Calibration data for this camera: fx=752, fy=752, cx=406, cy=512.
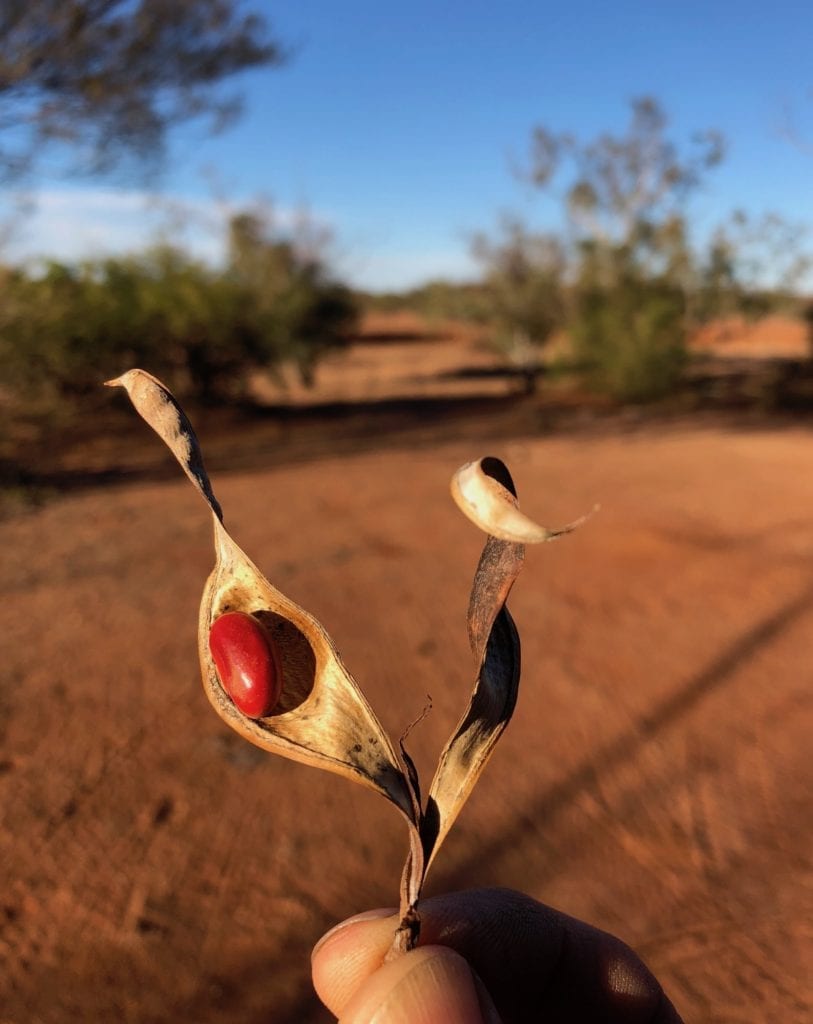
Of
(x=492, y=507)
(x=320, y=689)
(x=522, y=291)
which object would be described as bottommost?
(x=522, y=291)

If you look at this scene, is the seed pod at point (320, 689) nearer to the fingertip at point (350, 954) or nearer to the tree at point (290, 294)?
the fingertip at point (350, 954)

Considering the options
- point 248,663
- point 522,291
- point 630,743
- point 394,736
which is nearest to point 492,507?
point 248,663

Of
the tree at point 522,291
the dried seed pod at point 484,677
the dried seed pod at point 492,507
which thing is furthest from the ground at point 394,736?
the tree at point 522,291

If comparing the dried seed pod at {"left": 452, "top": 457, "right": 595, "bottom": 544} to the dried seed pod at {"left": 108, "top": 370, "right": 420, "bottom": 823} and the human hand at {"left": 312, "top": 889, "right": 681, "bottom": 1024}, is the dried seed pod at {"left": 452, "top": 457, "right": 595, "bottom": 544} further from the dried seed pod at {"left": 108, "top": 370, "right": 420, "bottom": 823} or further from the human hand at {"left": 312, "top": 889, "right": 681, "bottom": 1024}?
the human hand at {"left": 312, "top": 889, "right": 681, "bottom": 1024}

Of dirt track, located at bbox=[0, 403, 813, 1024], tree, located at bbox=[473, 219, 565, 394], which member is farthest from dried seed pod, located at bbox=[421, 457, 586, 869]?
tree, located at bbox=[473, 219, 565, 394]

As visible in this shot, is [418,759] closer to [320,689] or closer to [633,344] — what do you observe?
[320,689]

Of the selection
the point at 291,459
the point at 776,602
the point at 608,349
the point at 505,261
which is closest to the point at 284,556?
the point at 776,602
